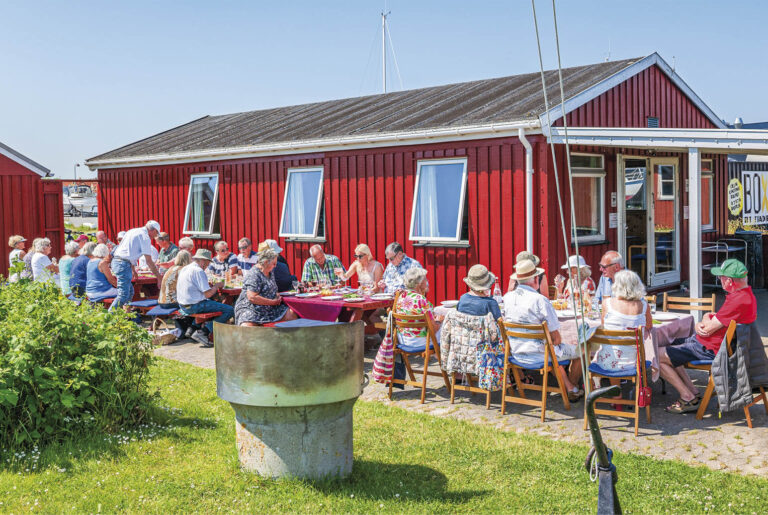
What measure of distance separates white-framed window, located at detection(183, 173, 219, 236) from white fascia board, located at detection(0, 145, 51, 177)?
12.1 feet

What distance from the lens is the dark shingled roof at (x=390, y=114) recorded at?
10828 mm

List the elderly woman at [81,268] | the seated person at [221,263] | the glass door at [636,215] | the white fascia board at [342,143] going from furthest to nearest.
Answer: the glass door at [636,215]
the seated person at [221,263]
the elderly woman at [81,268]
the white fascia board at [342,143]

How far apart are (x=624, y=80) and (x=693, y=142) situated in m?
3.46

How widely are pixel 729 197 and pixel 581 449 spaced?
→ 37.4ft

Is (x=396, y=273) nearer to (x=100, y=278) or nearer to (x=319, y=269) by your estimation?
(x=319, y=269)

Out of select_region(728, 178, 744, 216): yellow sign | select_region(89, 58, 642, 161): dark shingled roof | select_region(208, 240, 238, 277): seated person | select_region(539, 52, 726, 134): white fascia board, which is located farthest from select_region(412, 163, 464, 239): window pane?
select_region(728, 178, 744, 216): yellow sign

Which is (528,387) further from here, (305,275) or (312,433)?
(305,275)

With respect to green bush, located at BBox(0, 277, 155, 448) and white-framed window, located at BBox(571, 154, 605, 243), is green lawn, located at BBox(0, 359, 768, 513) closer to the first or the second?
green bush, located at BBox(0, 277, 155, 448)

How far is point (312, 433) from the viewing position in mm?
4828

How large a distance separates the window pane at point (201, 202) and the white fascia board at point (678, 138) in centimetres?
729

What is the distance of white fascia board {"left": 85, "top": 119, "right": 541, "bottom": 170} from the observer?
32.6 ft

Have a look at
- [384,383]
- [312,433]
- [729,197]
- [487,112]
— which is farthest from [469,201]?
[729,197]

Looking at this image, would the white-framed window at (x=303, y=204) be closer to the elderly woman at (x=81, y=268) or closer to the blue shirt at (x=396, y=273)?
the elderly woman at (x=81, y=268)

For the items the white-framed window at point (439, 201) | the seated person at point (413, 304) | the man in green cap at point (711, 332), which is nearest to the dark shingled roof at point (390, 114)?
the white-framed window at point (439, 201)
